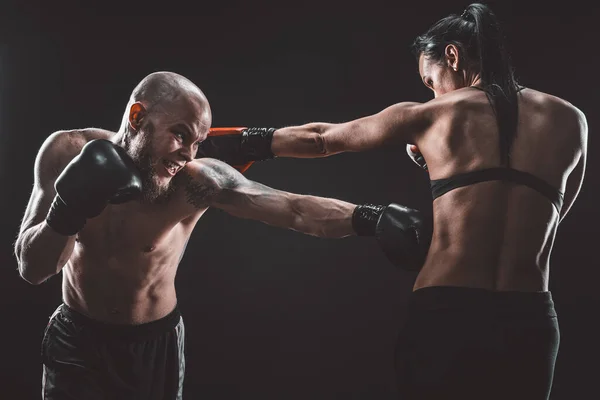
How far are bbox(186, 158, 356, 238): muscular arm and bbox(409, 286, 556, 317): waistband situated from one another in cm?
34

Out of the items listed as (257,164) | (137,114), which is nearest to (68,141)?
(137,114)

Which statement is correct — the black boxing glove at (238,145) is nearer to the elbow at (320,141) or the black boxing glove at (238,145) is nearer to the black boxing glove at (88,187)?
the elbow at (320,141)

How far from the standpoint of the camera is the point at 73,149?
2.10 metres

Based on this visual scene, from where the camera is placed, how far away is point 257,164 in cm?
388

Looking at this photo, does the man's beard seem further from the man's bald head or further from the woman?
the woman

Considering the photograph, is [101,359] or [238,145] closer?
[101,359]

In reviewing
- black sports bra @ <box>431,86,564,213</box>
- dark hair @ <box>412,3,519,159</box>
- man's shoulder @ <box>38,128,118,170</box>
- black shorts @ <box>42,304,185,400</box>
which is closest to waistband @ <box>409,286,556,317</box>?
black sports bra @ <box>431,86,564,213</box>

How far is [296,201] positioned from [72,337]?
0.90m

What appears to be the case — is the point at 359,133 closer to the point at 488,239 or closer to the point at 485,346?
the point at 488,239

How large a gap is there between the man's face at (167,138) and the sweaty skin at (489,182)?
0.60 m

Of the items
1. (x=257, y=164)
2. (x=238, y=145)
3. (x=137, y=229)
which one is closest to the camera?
(x=137, y=229)

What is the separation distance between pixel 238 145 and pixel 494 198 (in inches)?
37.3

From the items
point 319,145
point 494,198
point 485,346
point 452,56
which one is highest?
point 452,56

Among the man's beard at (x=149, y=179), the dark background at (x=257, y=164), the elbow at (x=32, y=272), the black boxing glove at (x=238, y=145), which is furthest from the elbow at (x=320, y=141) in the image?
the dark background at (x=257, y=164)
